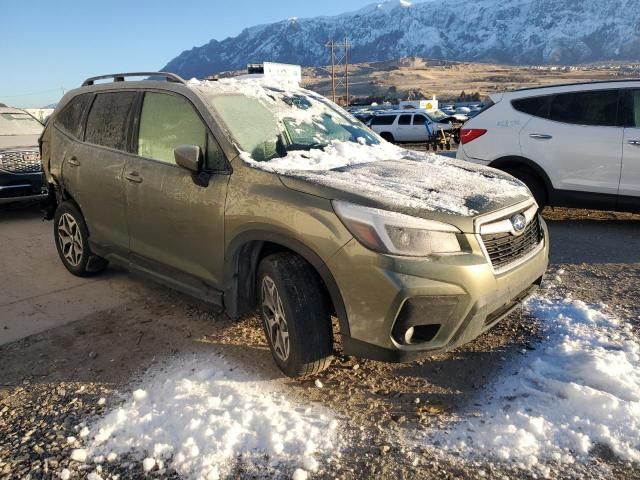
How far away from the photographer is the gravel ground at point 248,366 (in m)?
2.48

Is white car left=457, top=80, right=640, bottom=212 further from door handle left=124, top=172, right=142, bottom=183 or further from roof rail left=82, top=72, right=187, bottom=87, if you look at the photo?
door handle left=124, top=172, right=142, bottom=183

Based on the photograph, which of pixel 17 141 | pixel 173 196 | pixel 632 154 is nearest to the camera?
pixel 173 196

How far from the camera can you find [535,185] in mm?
6742

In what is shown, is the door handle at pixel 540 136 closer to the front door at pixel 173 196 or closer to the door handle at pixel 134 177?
the front door at pixel 173 196

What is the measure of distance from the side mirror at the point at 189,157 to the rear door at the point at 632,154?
16.5ft

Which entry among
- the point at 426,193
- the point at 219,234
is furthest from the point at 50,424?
the point at 426,193

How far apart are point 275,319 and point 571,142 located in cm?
488

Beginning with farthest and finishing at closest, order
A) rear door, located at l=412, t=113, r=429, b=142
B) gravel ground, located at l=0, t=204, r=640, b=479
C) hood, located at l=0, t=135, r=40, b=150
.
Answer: rear door, located at l=412, t=113, r=429, b=142 → hood, located at l=0, t=135, r=40, b=150 → gravel ground, located at l=0, t=204, r=640, b=479

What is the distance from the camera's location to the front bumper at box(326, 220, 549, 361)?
2.60 m

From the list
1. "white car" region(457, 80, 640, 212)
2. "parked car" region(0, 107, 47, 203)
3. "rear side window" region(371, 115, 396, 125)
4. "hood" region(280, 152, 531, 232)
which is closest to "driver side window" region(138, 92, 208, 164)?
"hood" region(280, 152, 531, 232)

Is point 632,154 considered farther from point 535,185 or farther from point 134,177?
point 134,177

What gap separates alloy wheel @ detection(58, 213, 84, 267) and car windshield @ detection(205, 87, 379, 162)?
2.10 meters

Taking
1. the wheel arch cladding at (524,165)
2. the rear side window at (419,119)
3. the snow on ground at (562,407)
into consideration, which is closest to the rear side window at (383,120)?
the rear side window at (419,119)

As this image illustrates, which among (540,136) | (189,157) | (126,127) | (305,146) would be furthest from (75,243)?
(540,136)
